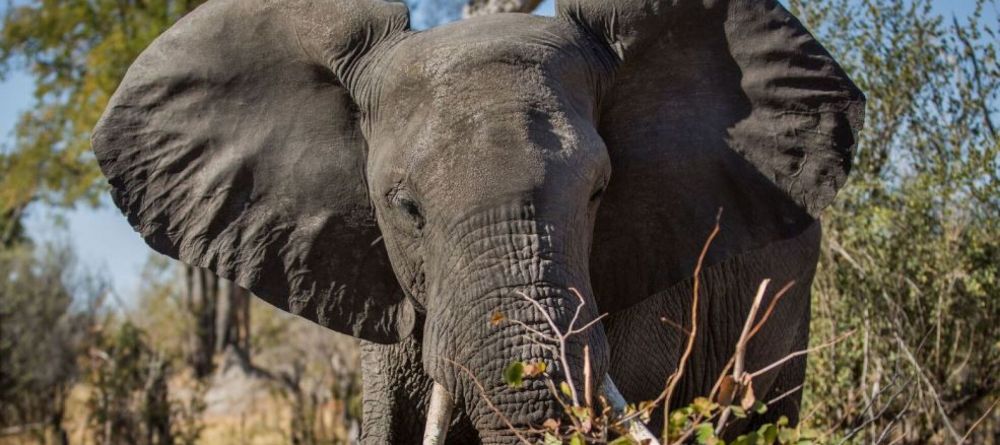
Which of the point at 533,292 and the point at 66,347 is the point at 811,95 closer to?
the point at 533,292

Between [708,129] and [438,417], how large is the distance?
129cm

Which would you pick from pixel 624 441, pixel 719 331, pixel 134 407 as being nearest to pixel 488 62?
pixel 624 441

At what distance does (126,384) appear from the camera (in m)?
9.58

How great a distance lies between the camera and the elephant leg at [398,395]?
455cm

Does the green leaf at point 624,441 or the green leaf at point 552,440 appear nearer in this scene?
the green leaf at point 624,441

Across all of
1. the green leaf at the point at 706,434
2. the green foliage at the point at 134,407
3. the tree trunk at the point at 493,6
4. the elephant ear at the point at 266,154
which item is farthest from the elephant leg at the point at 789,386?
the green foliage at the point at 134,407

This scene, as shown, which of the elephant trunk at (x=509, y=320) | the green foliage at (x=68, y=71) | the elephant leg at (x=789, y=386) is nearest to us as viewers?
the elephant trunk at (x=509, y=320)

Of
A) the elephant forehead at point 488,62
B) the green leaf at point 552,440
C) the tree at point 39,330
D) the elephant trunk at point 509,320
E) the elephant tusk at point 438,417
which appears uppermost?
the tree at point 39,330

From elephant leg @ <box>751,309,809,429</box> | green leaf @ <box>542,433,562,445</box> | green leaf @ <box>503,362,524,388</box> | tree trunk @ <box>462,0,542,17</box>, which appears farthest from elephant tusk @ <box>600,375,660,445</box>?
tree trunk @ <box>462,0,542,17</box>

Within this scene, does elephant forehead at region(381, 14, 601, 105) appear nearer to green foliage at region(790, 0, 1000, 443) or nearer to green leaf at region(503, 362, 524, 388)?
green leaf at region(503, 362, 524, 388)

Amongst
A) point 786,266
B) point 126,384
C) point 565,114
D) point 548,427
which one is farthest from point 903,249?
point 126,384

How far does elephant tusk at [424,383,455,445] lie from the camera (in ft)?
12.7

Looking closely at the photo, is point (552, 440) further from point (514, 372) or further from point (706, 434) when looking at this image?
point (706, 434)

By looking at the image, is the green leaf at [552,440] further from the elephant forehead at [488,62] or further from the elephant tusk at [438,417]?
the elephant forehead at [488,62]
